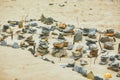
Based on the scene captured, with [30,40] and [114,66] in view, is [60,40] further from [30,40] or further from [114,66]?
[114,66]

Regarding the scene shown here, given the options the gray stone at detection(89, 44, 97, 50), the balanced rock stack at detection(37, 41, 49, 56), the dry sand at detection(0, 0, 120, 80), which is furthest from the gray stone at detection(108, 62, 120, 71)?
the balanced rock stack at detection(37, 41, 49, 56)

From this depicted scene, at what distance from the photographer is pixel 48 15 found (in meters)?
8.88

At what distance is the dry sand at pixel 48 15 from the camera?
4.50 metres

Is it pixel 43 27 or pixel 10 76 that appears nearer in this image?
pixel 10 76

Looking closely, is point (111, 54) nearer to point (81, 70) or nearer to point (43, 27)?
point (81, 70)

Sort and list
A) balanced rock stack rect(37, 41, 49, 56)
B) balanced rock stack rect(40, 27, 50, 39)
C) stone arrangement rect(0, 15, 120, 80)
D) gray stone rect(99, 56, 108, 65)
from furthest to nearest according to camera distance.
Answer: balanced rock stack rect(40, 27, 50, 39)
balanced rock stack rect(37, 41, 49, 56)
stone arrangement rect(0, 15, 120, 80)
gray stone rect(99, 56, 108, 65)

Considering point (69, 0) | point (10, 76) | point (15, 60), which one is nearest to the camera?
point (10, 76)

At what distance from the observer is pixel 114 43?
6.46 m

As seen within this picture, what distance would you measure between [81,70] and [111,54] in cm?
100

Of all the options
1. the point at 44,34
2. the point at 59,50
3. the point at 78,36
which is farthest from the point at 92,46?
the point at 44,34

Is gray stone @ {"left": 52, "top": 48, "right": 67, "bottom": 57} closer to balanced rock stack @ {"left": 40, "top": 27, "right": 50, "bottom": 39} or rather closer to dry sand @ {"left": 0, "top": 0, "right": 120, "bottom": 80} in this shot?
dry sand @ {"left": 0, "top": 0, "right": 120, "bottom": 80}

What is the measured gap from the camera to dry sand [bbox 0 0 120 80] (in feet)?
14.8

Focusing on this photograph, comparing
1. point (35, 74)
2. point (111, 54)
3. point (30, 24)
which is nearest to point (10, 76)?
point (35, 74)

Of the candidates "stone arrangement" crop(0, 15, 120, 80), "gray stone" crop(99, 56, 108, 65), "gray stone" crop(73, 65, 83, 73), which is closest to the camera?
"gray stone" crop(73, 65, 83, 73)
